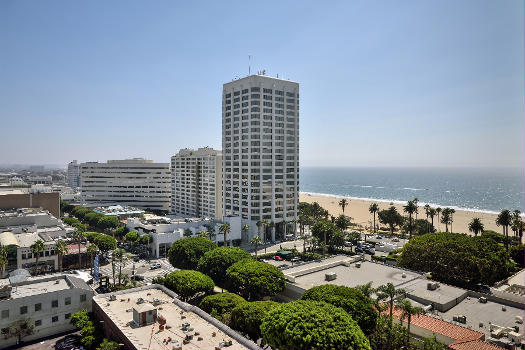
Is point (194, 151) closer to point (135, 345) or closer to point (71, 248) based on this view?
point (71, 248)

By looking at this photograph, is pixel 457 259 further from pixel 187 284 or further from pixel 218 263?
pixel 187 284

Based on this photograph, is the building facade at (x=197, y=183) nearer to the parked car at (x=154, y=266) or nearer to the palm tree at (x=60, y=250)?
the parked car at (x=154, y=266)

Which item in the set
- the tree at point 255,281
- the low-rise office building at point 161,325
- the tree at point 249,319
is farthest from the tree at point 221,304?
the tree at point 255,281

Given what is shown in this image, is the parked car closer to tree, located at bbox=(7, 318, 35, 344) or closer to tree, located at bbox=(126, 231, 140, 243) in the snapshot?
tree, located at bbox=(126, 231, 140, 243)

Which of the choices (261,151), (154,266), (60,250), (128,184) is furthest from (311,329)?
(128,184)

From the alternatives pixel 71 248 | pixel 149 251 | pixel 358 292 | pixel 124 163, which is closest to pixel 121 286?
pixel 71 248

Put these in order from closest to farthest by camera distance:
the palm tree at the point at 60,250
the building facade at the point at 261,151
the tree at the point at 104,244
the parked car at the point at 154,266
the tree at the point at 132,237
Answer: the palm tree at the point at 60,250 → the parked car at the point at 154,266 → the tree at the point at 104,244 → the tree at the point at 132,237 → the building facade at the point at 261,151

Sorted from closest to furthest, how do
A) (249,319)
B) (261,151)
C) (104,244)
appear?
(249,319) → (104,244) → (261,151)
